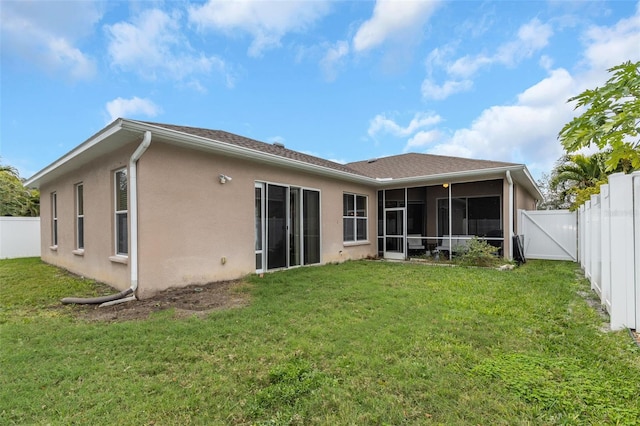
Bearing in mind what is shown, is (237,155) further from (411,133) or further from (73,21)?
(411,133)

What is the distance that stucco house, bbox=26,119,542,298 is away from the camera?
5.68 meters

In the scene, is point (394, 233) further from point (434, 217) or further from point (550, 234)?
point (550, 234)

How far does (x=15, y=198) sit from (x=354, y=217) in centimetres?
1869

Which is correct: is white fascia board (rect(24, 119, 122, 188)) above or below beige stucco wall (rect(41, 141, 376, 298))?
above

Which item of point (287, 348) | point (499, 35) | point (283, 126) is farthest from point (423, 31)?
point (287, 348)

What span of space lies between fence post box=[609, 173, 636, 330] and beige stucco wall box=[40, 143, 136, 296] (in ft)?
24.2

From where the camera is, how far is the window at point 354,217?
1053 centimetres

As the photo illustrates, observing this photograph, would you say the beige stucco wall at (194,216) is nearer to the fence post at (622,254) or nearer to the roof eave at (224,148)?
the roof eave at (224,148)

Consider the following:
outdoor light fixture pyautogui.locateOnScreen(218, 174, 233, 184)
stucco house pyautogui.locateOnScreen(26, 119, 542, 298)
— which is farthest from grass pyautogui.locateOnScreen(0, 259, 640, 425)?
outdoor light fixture pyautogui.locateOnScreen(218, 174, 233, 184)

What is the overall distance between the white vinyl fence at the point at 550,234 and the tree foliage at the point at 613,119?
10059 mm

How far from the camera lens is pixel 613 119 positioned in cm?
221

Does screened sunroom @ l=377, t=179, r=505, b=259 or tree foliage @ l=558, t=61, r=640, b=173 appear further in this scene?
screened sunroom @ l=377, t=179, r=505, b=259

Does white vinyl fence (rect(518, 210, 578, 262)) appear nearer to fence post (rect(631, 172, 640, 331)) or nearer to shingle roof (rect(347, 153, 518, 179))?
shingle roof (rect(347, 153, 518, 179))

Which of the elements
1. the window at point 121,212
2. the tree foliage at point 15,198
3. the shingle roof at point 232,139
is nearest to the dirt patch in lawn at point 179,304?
the window at point 121,212
